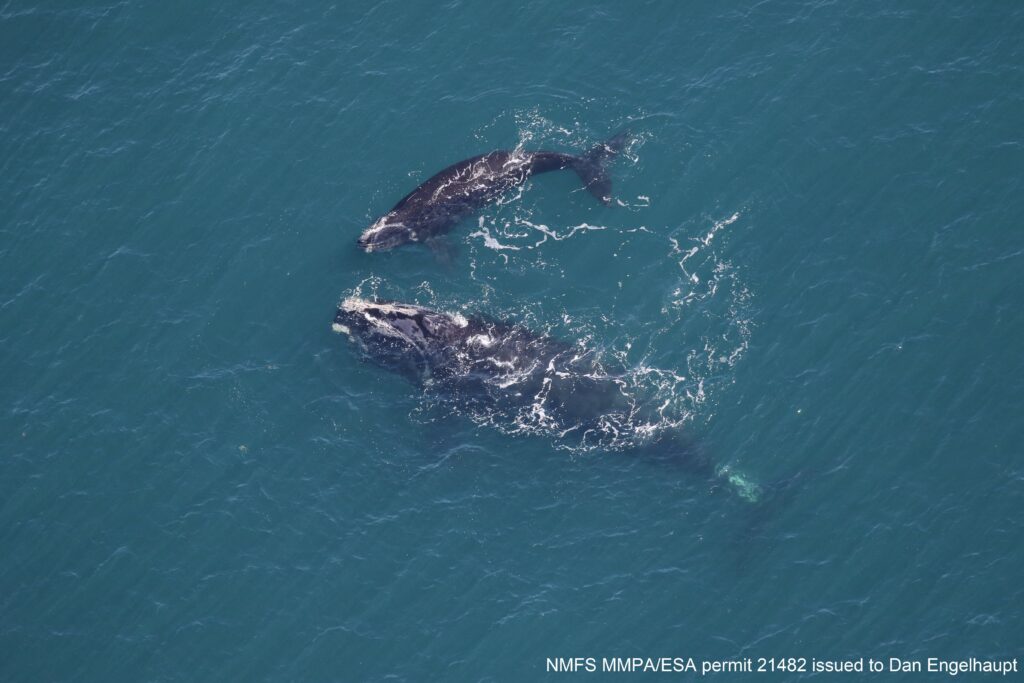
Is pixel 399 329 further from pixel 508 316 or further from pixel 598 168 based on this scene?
pixel 598 168

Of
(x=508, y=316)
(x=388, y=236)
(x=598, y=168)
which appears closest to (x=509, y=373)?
(x=508, y=316)

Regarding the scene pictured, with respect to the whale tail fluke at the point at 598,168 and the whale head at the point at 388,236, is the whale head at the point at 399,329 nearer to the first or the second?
the whale head at the point at 388,236

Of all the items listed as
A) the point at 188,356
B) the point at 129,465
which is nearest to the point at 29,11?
the point at 188,356

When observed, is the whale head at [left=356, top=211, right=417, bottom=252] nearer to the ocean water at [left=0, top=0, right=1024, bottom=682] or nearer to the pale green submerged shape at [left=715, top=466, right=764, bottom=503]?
the ocean water at [left=0, top=0, right=1024, bottom=682]

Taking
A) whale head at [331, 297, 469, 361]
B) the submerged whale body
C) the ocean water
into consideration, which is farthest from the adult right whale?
the submerged whale body

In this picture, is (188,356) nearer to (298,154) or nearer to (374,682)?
(298,154)

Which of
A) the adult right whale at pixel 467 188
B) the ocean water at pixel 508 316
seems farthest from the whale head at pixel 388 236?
the ocean water at pixel 508 316

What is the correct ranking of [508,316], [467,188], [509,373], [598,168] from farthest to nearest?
[598,168] → [467,188] → [508,316] → [509,373]
